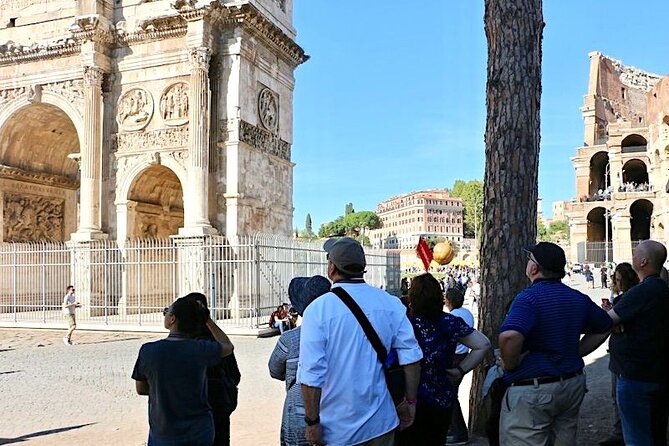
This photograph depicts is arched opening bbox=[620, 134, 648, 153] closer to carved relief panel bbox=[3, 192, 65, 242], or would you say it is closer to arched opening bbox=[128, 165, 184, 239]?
arched opening bbox=[128, 165, 184, 239]

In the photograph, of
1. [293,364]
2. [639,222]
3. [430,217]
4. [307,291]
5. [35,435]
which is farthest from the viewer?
[430,217]

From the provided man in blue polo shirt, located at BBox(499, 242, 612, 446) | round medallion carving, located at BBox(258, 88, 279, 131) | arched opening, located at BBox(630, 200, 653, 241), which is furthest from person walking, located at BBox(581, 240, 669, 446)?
arched opening, located at BBox(630, 200, 653, 241)

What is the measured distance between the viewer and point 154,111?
19469 mm

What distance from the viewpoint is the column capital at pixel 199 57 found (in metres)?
18.1

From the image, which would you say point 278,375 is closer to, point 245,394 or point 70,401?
point 245,394

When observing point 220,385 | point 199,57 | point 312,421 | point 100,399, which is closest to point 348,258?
point 312,421

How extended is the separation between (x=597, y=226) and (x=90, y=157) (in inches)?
1898

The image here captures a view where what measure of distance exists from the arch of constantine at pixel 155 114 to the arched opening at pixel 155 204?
5cm

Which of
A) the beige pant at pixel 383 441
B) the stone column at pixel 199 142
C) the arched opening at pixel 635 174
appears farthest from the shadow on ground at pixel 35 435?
the arched opening at pixel 635 174

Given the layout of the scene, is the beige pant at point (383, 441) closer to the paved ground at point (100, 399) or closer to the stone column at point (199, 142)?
the paved ground at point (100, 399)

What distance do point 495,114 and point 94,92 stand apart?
660 inches

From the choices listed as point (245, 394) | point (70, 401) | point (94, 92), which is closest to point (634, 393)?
point (245, 394)

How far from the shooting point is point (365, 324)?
304 cm

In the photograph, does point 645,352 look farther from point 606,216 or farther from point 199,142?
point 606,216
